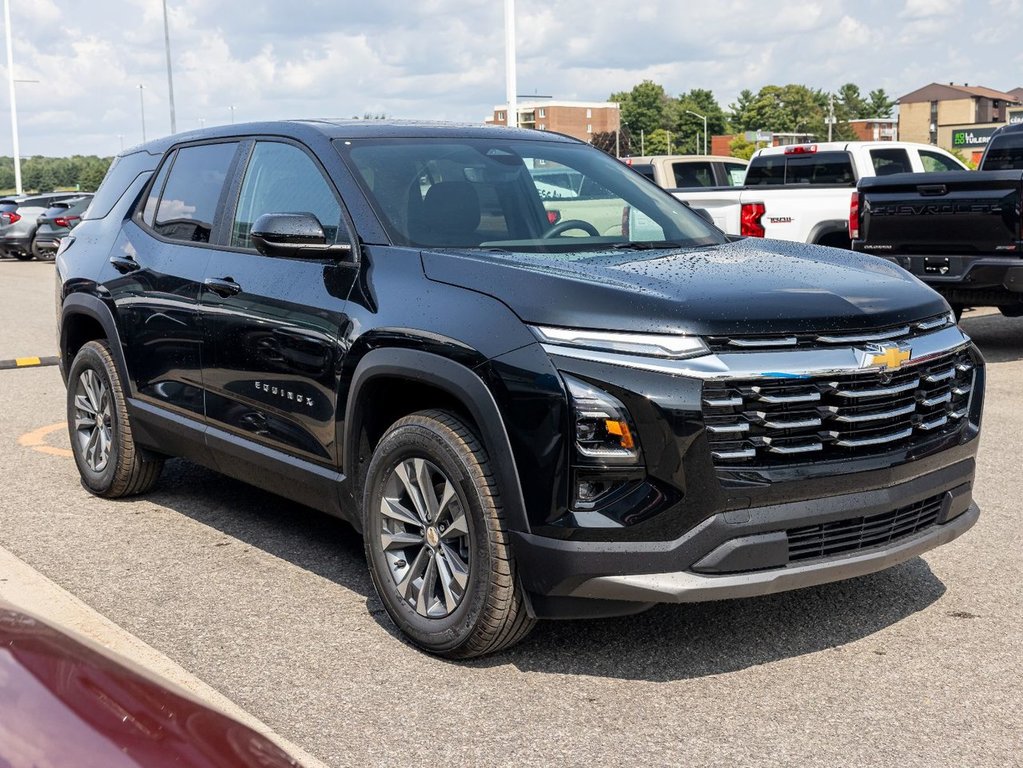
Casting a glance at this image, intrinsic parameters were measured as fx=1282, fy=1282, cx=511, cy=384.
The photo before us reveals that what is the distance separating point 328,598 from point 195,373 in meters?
1.23

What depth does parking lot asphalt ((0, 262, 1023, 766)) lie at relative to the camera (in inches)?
143

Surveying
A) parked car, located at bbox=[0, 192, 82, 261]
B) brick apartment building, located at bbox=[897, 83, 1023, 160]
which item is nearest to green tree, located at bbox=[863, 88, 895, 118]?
brick apartment building, located at bbox=[897, 83, 1023, 160]

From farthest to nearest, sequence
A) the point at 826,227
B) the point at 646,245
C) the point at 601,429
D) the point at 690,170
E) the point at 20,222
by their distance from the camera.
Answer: the point at 20,222, the point at 690,170, the point at 826,227, the point at 646,245, the point at 601,429

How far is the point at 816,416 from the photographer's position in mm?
3861

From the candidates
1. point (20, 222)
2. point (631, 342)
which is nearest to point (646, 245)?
point (631, 342)

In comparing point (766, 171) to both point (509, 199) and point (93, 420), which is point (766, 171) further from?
point (509, 199)

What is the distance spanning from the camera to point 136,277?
19.9ft

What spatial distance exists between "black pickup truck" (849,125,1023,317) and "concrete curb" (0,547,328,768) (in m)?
8.10

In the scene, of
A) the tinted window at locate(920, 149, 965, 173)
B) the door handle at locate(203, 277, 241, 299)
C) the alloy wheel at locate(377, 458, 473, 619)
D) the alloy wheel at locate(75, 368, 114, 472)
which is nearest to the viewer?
the alloy wheel at locate(377, 458, 473, 619)

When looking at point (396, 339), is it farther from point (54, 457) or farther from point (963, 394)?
point (54, 457)

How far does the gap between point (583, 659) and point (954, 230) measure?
25.6 ft

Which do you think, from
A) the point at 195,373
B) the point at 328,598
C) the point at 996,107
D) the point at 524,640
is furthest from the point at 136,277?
the point at 996,107

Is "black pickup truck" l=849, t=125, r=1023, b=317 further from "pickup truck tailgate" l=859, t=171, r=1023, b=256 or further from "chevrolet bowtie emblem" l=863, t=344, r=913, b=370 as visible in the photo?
"chevrolet bowtie emblem" l=863, t=344, r=913, b=370

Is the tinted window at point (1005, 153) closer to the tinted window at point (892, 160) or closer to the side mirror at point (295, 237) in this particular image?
the tinted window at point (892, 160)
